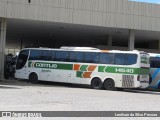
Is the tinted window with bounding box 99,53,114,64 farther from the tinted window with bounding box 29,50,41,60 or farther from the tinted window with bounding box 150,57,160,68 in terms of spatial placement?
the tinted window with bounding box 29,50,41,60

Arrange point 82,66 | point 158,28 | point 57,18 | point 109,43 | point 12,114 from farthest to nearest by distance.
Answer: point 109,43 → point 158,28 → point 57,18 → point 82,66 → point 12,114

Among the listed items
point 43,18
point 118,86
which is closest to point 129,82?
point 118,86

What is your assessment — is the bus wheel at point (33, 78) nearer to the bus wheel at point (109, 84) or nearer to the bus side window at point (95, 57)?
the bus side window at point (95, 57)

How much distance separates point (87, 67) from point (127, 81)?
3266 mm

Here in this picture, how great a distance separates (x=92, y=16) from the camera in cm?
3028

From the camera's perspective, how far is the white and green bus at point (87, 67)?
25.7 metres

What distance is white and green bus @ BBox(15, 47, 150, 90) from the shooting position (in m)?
25.7

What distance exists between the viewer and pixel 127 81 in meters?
25.8

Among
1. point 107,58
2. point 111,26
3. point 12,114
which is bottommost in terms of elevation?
point 12,114

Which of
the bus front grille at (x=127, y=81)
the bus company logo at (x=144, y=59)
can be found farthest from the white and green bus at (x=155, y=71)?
the bus front grille at (x=127, y=81)

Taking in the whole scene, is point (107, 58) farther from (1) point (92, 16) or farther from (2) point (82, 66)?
A: (1) point (92, 16)

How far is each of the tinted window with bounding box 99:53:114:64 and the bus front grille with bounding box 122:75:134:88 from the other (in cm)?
149

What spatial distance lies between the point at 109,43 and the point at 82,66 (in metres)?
10.8

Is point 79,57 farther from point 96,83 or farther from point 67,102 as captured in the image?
point 67,102
